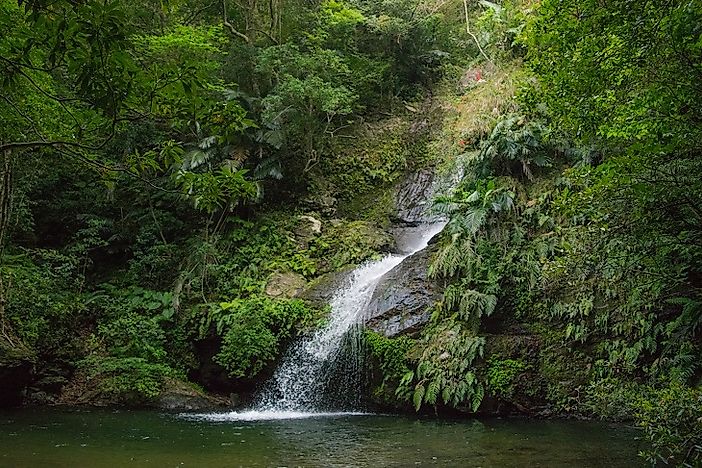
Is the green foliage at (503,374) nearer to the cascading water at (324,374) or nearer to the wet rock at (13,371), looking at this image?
the cascading water at (324,374)

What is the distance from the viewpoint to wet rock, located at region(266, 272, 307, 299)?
12877mm

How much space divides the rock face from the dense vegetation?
0.37m

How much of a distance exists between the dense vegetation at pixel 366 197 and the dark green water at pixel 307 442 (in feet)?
2.50

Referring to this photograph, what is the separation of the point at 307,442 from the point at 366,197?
405 inches

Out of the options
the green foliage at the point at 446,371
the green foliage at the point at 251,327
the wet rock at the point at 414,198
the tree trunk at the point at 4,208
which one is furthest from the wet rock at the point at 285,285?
the tree trunk at the point at 4,208

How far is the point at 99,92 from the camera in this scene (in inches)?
95.7

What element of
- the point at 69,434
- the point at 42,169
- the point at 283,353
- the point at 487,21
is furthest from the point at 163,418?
the point at 487,21

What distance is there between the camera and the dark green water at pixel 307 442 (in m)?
6.25

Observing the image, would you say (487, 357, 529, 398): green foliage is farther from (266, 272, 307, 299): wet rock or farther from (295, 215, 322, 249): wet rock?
(295, 215, 322, 249): wet rock

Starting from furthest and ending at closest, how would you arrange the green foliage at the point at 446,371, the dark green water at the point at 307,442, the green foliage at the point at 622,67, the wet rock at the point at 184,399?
the wet rock at the point at 184,399 → the green foliage at the point at 446,371 → the dark green water at the point at 307,442 → the green foliage at the point at 622,67

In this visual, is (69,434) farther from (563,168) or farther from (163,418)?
(563,168)

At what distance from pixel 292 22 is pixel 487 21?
6442 millimetres

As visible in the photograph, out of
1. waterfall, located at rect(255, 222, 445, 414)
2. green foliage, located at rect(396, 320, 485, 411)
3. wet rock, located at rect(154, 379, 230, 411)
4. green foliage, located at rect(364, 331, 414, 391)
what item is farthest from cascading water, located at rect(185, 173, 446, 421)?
green foliage, located at rect(396, 320, 485, 411)

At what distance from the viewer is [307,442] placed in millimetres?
7406
